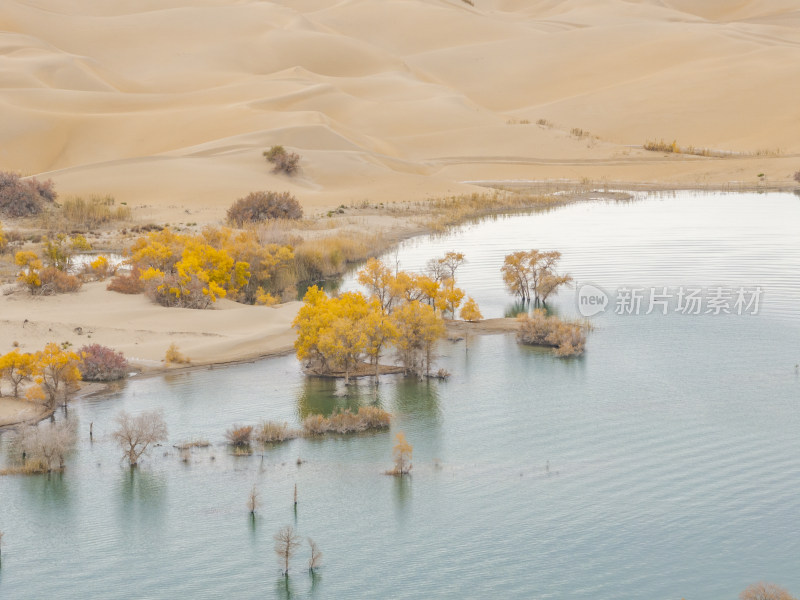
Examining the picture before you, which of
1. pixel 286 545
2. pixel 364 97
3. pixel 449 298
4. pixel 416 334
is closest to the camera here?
pixel 286 545

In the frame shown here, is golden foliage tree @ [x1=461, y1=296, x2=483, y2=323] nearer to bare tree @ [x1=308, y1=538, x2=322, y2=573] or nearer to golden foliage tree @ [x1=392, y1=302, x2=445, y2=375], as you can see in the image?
golden foliage tree @ [x1=392, y1=302, x2=445, y2=375]

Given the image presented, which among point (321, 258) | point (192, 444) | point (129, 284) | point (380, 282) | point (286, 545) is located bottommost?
point (286, 545)

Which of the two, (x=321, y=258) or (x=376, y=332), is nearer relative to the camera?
A: (x=376, y=332)

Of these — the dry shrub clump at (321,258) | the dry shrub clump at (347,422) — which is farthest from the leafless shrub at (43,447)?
the dry shrub clump at (321,258)

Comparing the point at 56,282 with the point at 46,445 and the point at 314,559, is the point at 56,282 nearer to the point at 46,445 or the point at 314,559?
the point at 46,445

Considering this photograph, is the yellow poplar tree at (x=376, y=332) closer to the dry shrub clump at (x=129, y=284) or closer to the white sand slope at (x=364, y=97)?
the dry shrub clump at (x=129, y=284)

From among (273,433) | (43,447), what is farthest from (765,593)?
(43,447)

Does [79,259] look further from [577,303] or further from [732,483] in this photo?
[732,483]
